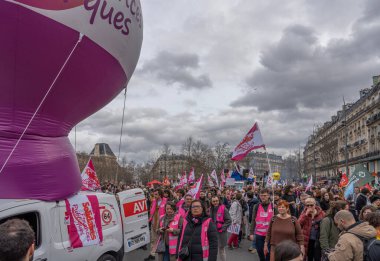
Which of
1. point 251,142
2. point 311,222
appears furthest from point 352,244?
point 251,142

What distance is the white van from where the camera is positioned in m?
4.83

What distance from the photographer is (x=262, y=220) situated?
770cm

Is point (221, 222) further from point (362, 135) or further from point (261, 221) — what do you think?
point (362, 135)

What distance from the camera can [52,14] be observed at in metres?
4.86

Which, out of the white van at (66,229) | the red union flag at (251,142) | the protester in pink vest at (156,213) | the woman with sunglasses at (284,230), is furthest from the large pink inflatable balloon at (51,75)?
the red union flag at (251,142)

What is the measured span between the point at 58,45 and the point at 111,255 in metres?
3.36

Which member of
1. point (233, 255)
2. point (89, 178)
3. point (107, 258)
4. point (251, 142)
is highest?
point (251, 142)

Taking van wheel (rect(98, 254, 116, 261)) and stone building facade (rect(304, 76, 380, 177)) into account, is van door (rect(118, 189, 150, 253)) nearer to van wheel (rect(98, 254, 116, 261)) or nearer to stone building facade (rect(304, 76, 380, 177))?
van wheel (rect(98, 254, 116, 261))

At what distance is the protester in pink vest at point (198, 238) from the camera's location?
16.8 feet

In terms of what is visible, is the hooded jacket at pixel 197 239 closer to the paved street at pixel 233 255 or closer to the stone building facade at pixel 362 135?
the paved street at pixel 233 255

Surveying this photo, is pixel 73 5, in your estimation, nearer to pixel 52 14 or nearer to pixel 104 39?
pixel 52 14

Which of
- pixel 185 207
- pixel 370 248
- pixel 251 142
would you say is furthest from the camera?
pixel 251 142

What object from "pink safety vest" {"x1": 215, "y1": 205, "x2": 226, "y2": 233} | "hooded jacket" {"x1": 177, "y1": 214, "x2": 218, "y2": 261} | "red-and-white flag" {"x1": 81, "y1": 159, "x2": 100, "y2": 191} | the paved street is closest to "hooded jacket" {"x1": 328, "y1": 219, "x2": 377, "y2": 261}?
"hooded jacket" {"x1": 177, "y1": 214, "x2": 218, "y2": 261}

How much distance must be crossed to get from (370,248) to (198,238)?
85.8 inches
